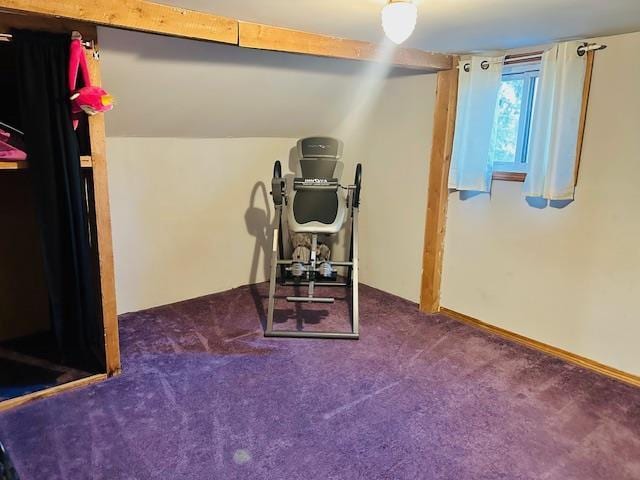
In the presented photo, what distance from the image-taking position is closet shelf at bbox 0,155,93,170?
215 centimetres

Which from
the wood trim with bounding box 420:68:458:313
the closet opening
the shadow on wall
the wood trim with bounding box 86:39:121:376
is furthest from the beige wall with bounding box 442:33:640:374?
the closet opening

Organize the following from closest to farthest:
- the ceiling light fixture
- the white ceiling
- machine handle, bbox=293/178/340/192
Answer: the ceiling light fixture < the white ceiling < machine handle, bbox=293/178/340/192

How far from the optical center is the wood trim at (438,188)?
328cm

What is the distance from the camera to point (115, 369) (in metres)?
2.59

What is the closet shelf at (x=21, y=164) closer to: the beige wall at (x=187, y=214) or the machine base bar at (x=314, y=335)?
the beige wall at (x=187, y=214)

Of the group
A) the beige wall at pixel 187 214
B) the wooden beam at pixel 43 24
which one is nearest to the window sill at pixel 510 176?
the beige wall at pixel 187 214

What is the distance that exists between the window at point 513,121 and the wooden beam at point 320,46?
0.48 metres

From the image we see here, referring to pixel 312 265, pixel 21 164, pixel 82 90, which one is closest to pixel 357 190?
pixel 312 265

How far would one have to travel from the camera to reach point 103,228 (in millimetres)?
2389

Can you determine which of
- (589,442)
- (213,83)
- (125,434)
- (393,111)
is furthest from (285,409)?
(393,111)

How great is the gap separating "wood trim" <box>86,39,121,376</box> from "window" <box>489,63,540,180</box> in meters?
2.31

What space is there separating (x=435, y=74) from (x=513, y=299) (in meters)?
1.64

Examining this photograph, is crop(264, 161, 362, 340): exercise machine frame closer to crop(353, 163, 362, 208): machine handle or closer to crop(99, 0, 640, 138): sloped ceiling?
crop(353, 163, 362, 208): machine handle

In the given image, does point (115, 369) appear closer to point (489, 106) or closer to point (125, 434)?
point (125, 434)
